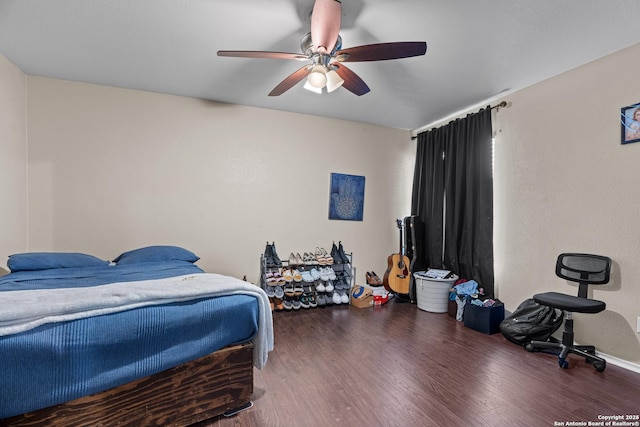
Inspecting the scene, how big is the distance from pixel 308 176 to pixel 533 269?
281 centimetres

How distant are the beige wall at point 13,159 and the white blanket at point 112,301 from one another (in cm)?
174

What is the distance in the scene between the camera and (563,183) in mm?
2775

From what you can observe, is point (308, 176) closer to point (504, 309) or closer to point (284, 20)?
point (284, 20)

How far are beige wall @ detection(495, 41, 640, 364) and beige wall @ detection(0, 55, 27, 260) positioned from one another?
494cm

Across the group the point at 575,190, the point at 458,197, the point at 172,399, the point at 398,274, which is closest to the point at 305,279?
the point at 398,274

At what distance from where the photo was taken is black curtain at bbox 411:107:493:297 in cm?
344

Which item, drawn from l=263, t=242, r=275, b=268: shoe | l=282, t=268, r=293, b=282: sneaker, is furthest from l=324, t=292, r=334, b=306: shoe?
l=263, t=242, r=275, b=268: shoe

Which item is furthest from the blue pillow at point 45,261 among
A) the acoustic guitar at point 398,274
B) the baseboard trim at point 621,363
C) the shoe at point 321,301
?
the baseboard trim at point 621,363

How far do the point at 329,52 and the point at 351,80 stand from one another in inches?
15.8

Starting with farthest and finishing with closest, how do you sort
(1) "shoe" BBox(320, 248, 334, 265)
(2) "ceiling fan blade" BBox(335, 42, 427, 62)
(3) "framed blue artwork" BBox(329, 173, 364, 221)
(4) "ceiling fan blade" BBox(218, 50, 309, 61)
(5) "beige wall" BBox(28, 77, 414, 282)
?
1. (3) "framed blue artwork" BBox(329, 173, 364, 221)
2. (1) "shoe" BBox(320, 248, 334, 265)
3. (5) "beige wall" BBox(28, 77, 414, 282)
4. (4) "ceiling fan blade" BBox(218, 50, 309, 61)
5. (2) "ceiling fan blade" BBox(335, 42, 427, 62)

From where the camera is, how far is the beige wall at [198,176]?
10.2 ft

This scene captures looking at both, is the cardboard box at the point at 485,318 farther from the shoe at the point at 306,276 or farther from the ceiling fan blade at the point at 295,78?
the ceiling fan blade at the point at 295,78

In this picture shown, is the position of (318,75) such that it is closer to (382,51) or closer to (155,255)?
(382,51)

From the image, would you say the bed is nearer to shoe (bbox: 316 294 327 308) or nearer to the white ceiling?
the white ceiling
